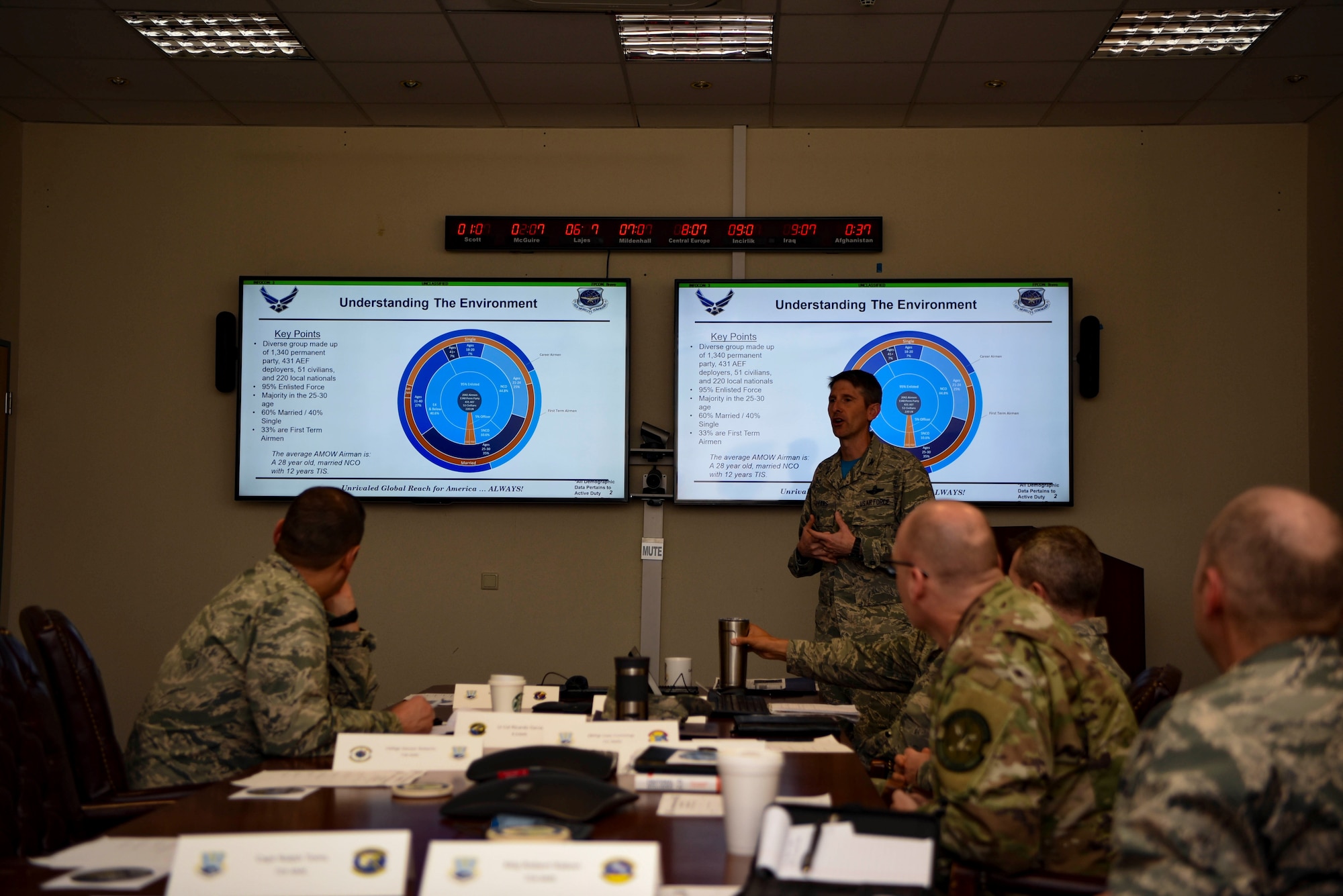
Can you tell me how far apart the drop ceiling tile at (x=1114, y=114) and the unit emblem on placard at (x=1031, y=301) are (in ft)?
2.53

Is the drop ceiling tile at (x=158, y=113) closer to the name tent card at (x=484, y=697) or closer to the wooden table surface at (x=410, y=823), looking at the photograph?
the name tent card at (x=484, y=697)

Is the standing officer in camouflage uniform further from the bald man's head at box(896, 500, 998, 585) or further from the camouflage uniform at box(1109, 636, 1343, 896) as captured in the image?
the camouflage uniform at box(1109, 636, 1343, 896)

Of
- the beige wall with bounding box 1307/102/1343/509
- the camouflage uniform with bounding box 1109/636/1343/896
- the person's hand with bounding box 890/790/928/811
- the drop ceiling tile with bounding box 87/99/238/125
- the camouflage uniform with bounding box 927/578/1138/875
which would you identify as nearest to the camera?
the camouflage uniform with bounding box 1109/636/1343/896

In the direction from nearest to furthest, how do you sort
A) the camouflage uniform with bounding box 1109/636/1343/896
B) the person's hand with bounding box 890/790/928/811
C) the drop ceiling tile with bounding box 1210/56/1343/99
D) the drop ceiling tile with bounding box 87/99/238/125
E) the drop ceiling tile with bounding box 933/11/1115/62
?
1. the camouflage uniform with bounding box 1109/636/1343/896
2. the person's hand with bounding box 890/790/928/811
3. the drop ceiling tile with bounding box 933/11/1115/62
4. the drop ceiling tile with bounding box 1210/56/1343/99
5. the drop ceiling tile with bounding box 87/99/238/125

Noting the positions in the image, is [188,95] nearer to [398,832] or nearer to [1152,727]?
[398,832]

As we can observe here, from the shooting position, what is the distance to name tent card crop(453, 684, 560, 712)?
8.51 ft

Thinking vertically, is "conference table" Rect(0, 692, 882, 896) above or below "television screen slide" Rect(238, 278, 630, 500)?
below

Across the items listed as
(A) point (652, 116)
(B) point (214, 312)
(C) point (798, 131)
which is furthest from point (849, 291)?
(B) point (214, 312)

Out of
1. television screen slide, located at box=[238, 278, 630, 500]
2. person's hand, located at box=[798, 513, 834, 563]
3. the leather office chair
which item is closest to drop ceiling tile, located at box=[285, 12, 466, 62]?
television screen slide, located at box=[238, 278, 630, 500]

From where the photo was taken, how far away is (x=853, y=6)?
12.4ft

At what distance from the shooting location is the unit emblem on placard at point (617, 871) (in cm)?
108

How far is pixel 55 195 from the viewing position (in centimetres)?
494

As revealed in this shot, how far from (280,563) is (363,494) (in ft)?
8.20

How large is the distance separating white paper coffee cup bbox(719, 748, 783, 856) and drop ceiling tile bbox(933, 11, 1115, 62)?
10.7 ft
